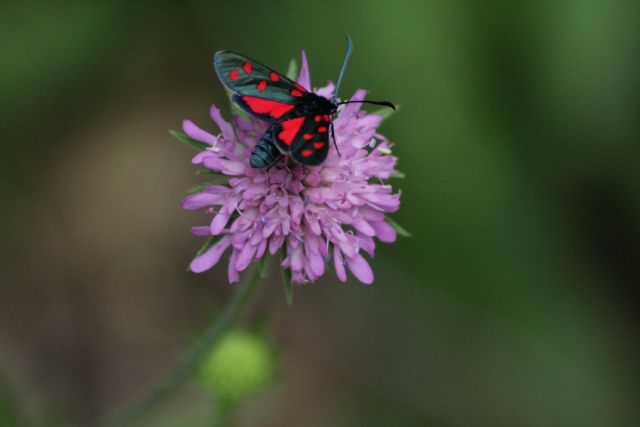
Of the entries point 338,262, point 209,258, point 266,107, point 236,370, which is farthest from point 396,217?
point 266,107


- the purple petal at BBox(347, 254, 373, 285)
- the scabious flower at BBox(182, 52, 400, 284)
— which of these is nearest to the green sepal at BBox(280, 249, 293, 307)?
the scabious flower at BBox(182, 52, 400, 284)

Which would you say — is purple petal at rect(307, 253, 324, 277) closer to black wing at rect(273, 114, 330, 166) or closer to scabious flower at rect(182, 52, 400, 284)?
scabious flower at rect(182, 52, 400, 284)

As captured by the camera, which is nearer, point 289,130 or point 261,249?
point 289,130

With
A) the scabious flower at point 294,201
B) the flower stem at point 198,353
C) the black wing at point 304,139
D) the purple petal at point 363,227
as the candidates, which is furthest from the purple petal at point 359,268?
the black wing at point 304,139

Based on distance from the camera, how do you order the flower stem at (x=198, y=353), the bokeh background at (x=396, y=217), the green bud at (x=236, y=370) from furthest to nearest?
the bokeh background at (x=396, y=217) → the green bud at (x=236, y=370) → the flower stem at (x=198, y=353)

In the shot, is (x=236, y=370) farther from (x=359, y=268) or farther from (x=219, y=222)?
(x=219, y=222)

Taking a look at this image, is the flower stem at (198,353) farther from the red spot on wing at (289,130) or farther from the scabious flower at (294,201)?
the red spot on wing at (289,130)
